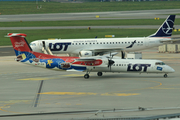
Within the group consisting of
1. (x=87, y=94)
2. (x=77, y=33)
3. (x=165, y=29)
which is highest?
(x=165, y=29)

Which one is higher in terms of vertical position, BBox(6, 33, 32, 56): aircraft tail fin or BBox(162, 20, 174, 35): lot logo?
BBox(162, 20, 174, 35): lot logo

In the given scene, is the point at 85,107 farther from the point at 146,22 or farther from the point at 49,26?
the point at 146,22

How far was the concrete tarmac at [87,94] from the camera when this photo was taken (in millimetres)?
28984

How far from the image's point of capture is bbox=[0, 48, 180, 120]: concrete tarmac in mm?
28984

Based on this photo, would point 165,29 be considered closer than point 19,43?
No

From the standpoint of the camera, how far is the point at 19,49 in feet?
159

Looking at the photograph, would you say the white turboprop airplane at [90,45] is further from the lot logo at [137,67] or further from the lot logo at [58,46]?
the lot logo at [137,67]

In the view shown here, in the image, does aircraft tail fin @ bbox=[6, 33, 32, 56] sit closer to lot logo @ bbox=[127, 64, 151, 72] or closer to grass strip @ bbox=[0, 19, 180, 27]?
lot logo @ bbox=[127, 64, 151, 72]

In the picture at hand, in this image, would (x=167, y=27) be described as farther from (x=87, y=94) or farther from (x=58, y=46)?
(x=87, y=94)

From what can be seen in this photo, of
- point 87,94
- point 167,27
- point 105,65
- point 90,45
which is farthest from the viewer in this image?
point 167,27

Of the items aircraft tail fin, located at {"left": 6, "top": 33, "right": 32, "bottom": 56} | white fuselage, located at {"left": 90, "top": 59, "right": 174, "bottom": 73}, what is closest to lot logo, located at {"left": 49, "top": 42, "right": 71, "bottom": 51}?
aircraft tail fin, located at {"left": 6, "top": 33, "right": 32, "bottom": 56}

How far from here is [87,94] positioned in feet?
120

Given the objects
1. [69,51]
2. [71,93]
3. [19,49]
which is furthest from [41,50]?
[71,93]

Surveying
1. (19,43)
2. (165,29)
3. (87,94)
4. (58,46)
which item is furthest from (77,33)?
(87,94)
